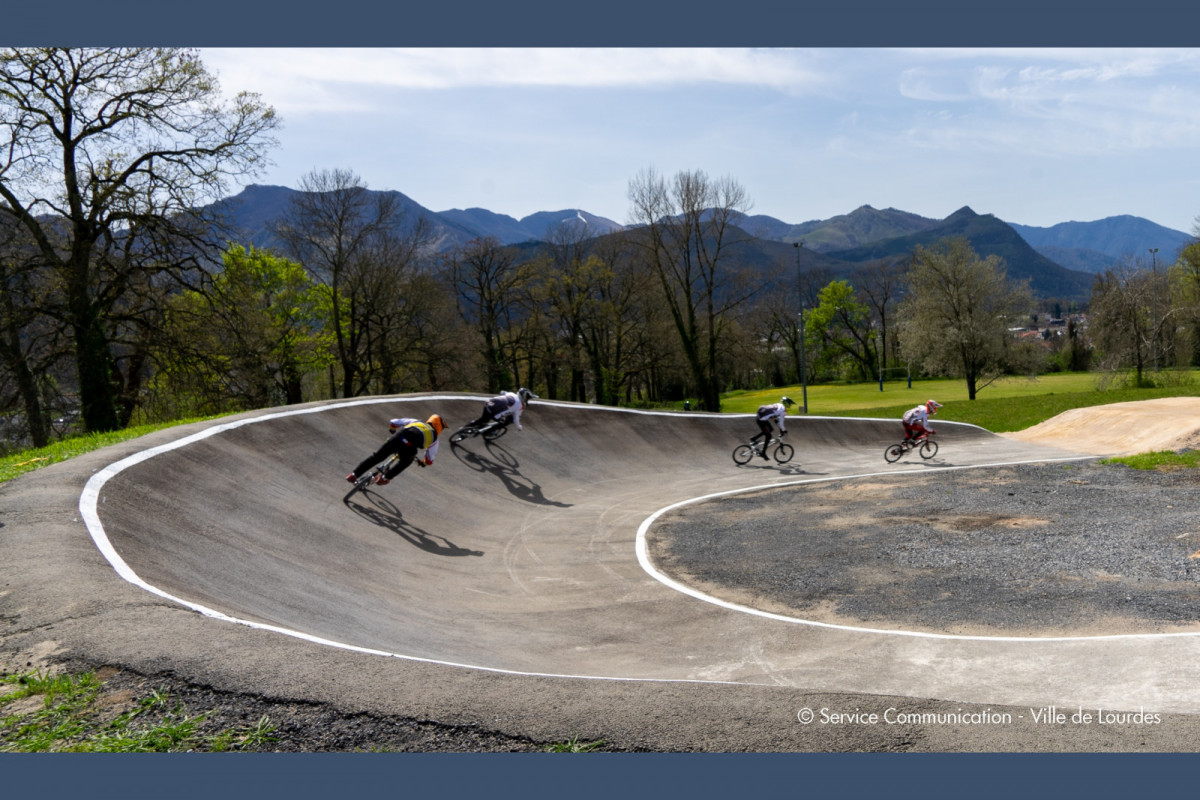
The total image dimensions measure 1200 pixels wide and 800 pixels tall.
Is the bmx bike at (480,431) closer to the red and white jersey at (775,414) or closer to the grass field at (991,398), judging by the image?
the red and white jersey at (775,414)

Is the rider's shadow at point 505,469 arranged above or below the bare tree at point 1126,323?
below

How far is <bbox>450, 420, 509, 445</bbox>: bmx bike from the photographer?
67.5ft

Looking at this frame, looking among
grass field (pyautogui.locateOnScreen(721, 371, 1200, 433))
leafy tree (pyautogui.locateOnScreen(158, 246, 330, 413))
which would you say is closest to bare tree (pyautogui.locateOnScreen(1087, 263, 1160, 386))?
grass field (pyautogui.locateOnScreen(721, 371, 1200, 433))

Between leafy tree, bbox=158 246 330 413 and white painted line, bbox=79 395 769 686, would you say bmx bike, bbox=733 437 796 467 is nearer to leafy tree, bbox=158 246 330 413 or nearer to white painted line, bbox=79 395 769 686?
white painted line, bbox=79 395 769 686

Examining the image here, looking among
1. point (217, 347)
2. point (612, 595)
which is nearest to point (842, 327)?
point (217, 347)

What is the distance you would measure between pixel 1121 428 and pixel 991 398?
23994 millimetres

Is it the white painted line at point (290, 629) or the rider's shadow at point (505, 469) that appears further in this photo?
the rider's shadow at point (505, 469)

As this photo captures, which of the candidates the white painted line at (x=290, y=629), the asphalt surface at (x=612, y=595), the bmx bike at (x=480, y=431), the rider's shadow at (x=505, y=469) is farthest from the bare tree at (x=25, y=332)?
the rider's shadow at (x=505, y=469)

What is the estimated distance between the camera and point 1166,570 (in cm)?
1032

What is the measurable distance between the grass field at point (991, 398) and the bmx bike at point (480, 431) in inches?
969

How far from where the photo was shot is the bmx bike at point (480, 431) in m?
20.6

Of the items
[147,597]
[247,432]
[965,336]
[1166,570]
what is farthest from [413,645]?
[965,336]

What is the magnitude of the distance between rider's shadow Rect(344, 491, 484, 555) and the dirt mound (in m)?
21.4

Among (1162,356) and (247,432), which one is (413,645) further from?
(1162,356)
